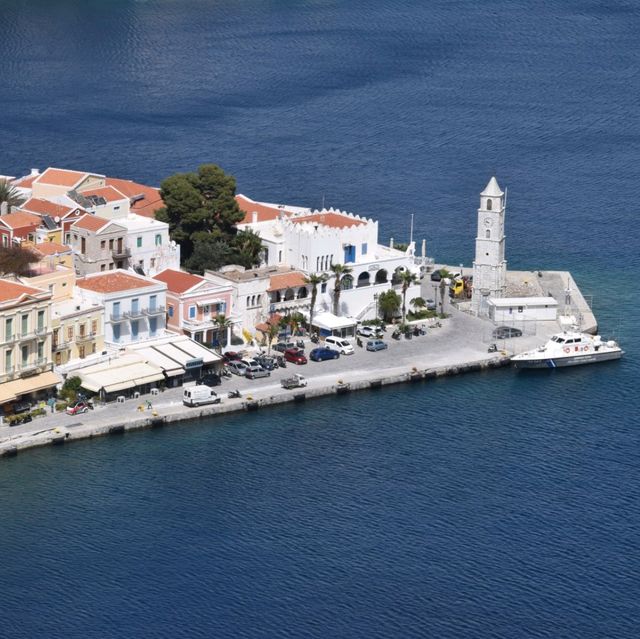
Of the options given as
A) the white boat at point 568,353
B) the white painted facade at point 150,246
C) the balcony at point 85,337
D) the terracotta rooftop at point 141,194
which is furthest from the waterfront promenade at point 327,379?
the terracotta rooftop at point 141,194

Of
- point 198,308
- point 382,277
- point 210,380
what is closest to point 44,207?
point 198,308

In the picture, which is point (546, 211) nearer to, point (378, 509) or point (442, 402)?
point (442, 402)

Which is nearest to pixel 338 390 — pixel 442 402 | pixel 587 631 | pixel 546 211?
pixel 442 402

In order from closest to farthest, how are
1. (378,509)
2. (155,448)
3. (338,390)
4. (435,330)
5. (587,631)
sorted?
(587,631)
(378,509)
(155,448)
(338,390)
(435,330)

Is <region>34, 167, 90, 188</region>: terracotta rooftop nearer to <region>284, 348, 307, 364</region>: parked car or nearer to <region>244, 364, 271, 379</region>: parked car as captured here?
<region>284, 348, 307, 364</region>: parked car

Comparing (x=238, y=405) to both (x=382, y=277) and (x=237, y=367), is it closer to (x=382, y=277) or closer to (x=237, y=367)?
(x=237, y=367)

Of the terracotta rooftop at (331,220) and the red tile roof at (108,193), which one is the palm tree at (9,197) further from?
the terracotta rooftop at (331,220)
